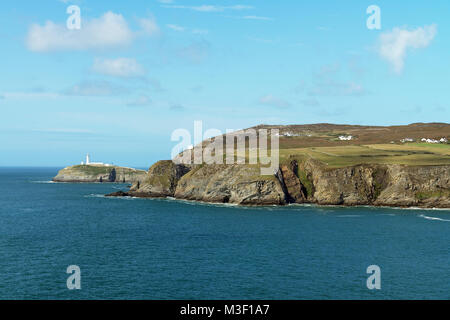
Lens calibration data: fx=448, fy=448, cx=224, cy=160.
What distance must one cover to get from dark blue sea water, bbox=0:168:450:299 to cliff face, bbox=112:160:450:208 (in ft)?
41.2

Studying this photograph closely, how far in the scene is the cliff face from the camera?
4751 inches

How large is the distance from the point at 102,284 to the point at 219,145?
138334 mm

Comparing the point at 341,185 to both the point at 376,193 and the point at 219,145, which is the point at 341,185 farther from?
the point at 219,145

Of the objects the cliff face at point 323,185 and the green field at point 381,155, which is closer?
the cliff face at point 323,185

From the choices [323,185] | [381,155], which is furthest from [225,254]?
[381,155]

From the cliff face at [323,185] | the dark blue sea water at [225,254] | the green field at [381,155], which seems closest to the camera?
the dark blue sea water at [225,254]

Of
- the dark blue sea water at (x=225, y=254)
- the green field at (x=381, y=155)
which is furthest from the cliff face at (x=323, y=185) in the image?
the dark blue sea water at (x=225, y=254)

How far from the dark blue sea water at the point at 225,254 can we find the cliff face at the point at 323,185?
41.2ft

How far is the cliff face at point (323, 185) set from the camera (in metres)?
121

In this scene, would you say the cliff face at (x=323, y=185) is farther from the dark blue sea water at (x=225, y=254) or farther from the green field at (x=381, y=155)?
the dark blue sea water at (x=225, y=254)

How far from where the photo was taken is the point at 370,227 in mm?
87250

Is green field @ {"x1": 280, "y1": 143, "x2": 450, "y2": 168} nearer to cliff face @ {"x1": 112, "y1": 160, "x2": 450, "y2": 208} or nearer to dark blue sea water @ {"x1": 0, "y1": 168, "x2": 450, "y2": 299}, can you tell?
cliff face @ {"x1": 112, "y1": 160, "x2": 450, "y2": 208}

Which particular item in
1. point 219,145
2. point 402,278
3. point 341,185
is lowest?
point 402,278

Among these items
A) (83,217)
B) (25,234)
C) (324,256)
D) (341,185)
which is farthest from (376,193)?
(25,234)
